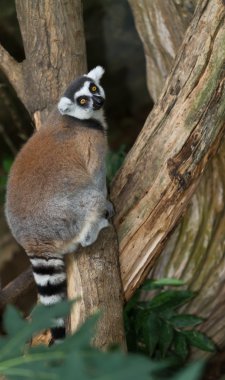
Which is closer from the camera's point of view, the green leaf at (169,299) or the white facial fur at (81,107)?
the white facial fur at (81,107)

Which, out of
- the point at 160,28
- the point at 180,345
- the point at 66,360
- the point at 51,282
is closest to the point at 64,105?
the point at 51,282

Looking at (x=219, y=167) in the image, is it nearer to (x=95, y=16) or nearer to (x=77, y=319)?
(x=77, y=319)

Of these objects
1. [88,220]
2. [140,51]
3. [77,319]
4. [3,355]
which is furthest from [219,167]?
[3,355]

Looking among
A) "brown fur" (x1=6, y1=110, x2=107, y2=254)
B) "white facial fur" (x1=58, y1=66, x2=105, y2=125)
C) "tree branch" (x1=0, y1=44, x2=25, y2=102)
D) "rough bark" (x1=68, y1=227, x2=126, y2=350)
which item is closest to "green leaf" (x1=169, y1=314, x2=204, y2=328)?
"rough bark" (x1=68, y1=227, x2=126, y2=350)

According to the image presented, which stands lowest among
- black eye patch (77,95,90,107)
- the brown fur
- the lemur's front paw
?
the lemur's front paw

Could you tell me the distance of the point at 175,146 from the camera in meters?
2.70

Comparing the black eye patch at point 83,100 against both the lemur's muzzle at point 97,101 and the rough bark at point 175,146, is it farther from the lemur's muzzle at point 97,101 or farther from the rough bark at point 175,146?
the rough bark at point 175,146

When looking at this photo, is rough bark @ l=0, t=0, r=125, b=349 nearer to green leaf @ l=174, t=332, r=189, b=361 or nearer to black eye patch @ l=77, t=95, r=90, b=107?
black eye patch @ l=77, t=95, r=90, b=107

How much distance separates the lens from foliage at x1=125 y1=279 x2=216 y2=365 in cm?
357

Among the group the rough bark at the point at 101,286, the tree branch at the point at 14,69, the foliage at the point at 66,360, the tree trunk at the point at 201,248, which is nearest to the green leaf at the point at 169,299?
the tree trunk at the point at 201,248

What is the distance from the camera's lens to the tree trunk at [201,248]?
3729 mm

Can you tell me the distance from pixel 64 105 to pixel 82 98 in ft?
0.41

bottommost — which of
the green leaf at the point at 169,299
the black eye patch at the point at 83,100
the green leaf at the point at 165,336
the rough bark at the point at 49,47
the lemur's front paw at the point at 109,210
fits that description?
the green leaf at the point at 165,336

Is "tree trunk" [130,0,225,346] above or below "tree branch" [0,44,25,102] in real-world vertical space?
below
